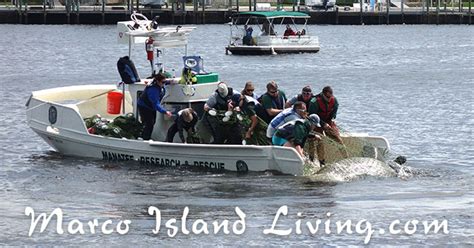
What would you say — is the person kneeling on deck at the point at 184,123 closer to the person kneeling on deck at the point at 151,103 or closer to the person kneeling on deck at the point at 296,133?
the person kneeling on deck at the point at 151,103

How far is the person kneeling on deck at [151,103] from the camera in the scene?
26.3 meters

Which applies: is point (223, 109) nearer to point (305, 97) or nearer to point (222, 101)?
point (222, 101)

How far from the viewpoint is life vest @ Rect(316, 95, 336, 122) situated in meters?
25.4

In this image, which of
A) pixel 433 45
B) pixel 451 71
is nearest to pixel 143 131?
pixel 451 71

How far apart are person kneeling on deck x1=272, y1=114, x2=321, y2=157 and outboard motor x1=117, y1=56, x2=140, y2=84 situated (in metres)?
4.03

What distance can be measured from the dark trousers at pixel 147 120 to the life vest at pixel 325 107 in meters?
3.53

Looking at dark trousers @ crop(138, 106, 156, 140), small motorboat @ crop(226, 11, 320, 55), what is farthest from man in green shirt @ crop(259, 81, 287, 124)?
small motorboat @ crop(226, 11, 320, 55)

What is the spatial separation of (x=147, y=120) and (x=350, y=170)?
446cm

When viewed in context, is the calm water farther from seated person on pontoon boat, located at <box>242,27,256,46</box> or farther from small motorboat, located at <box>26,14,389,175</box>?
seated person on pontoon boat, located at <box>242,27,256,46</box>

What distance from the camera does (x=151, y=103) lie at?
26.5 meters

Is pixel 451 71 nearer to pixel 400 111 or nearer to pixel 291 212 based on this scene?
pixel 400 111

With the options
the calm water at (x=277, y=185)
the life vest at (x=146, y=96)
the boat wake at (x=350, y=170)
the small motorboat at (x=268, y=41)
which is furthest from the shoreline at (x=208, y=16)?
the boat wake at (x=350, y=170)

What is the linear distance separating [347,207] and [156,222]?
11.1 ft

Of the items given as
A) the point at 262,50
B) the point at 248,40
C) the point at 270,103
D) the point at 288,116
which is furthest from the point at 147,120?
the point at 248,40
